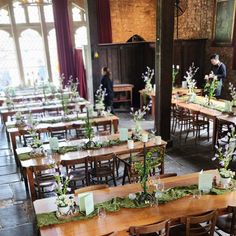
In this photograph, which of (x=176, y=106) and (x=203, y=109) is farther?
(x=176, y=106)

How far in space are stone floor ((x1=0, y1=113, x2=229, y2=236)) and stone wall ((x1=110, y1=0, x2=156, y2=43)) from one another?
5035mm

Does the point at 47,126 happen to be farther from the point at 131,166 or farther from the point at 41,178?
the point at 131,166

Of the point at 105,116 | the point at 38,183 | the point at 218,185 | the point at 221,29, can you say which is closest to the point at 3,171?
the point at 38,183

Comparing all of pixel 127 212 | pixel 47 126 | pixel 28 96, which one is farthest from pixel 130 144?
pixel 28 96

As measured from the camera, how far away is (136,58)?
453 inches

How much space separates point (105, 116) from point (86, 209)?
13.5ft

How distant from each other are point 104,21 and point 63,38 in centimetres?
182

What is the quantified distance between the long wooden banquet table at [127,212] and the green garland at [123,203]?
49 millimetres

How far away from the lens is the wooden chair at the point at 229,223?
310 cm

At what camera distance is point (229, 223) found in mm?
3414

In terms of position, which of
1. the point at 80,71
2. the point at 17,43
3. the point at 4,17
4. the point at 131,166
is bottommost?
the point at 131,166

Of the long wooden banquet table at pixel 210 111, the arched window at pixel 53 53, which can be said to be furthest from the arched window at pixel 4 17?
the long wooden banquet table at pixel 210 111

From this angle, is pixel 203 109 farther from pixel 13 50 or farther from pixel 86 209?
pixel 13 50

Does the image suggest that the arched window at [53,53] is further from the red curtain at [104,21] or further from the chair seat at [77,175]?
the chair seat at [77,175]
